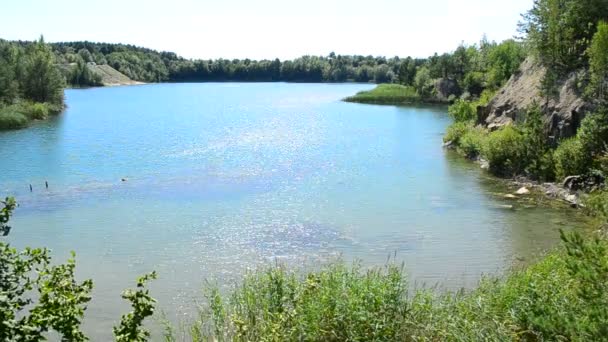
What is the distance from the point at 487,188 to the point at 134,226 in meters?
19.0

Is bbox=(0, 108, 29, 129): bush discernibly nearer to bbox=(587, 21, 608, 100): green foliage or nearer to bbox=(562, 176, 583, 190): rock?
bbox=(562, 176, 583, 190): rock

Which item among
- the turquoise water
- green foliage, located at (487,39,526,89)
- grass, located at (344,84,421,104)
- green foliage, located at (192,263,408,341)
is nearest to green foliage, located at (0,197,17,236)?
green foliage, located at (192,263,408,341)

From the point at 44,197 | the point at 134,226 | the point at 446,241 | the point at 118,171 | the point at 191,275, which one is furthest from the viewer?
the point at 118,171

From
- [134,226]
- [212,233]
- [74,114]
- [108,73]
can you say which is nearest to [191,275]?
[212,233]

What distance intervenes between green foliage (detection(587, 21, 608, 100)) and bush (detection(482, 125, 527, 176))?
16.0 feet

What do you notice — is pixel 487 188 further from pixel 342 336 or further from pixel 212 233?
pixel 342 336

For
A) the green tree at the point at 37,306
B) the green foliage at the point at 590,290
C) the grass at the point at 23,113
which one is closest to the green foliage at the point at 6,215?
the green tree at the point at 37,306

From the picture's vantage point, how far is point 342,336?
36.6 ft

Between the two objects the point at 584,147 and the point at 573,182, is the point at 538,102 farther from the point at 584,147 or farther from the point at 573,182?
the point at 573,182

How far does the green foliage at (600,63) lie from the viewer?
32.5m

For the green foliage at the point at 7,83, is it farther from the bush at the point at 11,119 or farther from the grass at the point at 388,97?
the grass at the point at 388,97

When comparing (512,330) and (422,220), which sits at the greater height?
(512,330)

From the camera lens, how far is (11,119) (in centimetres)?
6134

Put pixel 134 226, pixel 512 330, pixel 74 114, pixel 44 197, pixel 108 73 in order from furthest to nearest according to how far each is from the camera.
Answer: pixel 108 73 < pixel 74 114 < pixel 44 197 < pixel 134 226 < pixel 512 330
